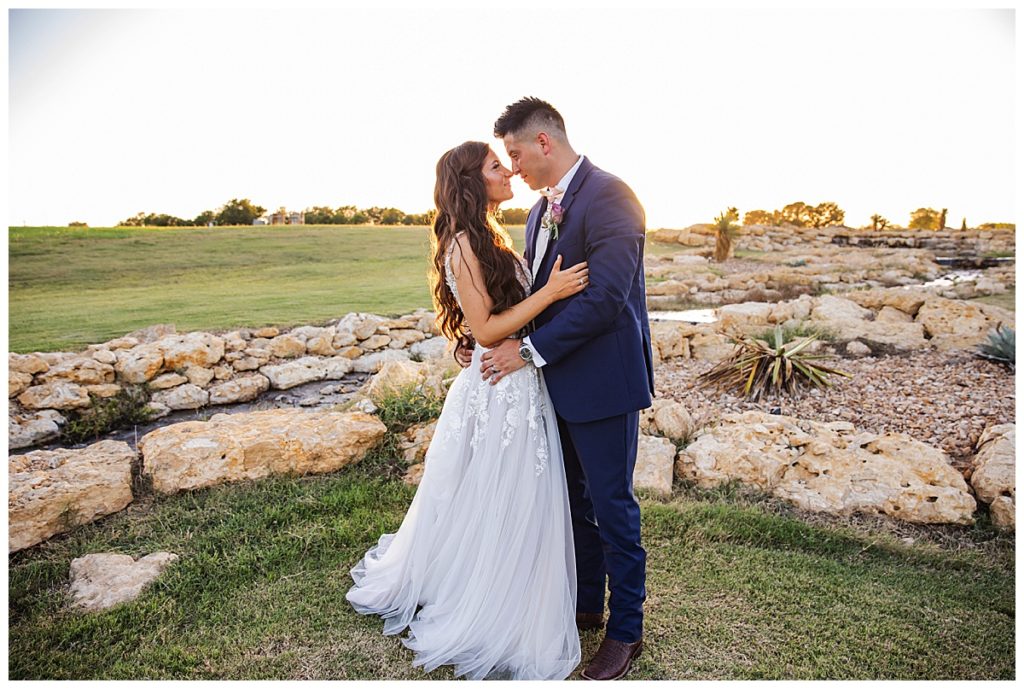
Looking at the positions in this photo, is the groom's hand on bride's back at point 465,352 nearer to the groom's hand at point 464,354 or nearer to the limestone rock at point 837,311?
the groom's hand at point 464,354

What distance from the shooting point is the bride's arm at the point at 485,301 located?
288cm

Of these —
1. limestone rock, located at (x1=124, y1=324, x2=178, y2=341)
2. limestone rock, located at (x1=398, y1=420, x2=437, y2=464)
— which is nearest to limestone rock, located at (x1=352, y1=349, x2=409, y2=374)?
limestone rock, located at (x1=124, y1=324, x2=178, y2=341)

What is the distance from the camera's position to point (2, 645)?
3.20 m

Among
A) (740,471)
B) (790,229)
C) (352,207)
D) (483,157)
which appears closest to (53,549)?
(483,157)

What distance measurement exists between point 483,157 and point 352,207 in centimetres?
2328

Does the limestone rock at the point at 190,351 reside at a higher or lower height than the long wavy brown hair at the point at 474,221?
lower

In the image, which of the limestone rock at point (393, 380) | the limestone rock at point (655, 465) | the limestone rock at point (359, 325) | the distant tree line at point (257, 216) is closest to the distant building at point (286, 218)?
the distant tree line at point (257, 216)

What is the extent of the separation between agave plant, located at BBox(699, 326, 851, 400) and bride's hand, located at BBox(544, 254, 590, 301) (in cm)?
437

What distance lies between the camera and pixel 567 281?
2812 mm

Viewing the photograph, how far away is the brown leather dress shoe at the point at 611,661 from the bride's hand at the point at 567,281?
1.70m

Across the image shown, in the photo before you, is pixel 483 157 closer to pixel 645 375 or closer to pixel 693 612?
pixel 645 375

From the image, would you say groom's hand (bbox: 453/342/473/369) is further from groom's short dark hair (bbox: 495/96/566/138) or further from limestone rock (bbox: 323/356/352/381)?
limestone rock (bbox: 323/356/352/381)

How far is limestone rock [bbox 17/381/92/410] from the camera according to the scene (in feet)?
21.7

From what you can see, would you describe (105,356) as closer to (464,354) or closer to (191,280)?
(464,354)
